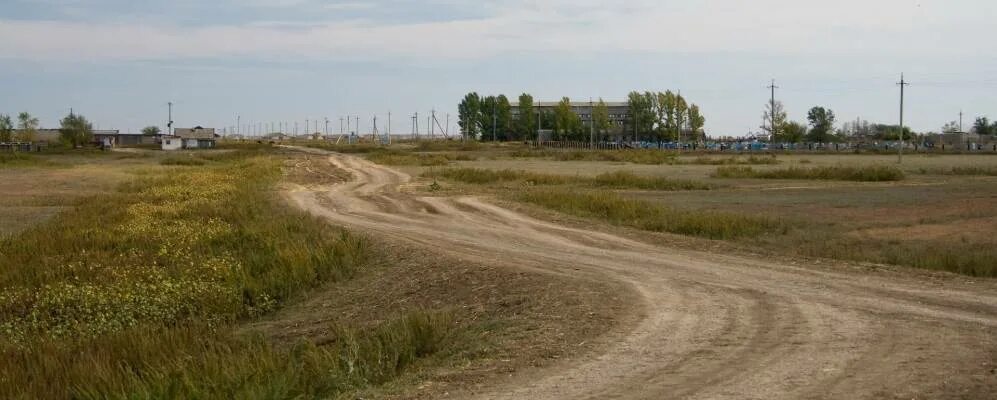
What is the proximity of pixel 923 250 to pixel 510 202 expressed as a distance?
53.3 feet

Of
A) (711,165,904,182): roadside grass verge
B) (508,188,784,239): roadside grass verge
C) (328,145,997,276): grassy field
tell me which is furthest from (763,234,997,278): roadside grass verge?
(711,165,904,182): roadside grass verge

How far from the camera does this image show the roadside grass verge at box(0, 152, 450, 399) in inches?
390

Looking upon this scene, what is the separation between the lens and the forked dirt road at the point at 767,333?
8555mm

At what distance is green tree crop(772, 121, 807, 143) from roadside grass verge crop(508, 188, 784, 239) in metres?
157

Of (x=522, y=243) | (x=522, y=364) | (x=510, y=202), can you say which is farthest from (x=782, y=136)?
(x=522, y=364)

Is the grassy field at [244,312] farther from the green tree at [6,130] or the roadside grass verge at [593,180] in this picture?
the green tree at [6,130]

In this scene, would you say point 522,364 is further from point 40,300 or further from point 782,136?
point 782,136

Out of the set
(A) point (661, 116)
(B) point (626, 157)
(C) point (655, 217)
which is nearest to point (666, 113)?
(A) point (661, 116)

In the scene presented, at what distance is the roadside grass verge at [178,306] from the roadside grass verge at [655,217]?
A: 306 inches

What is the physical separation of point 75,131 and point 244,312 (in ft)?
553

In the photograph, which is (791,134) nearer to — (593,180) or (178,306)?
(593,180)

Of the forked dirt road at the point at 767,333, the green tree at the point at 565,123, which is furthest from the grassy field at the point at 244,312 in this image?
the green tree at the point at 565,123

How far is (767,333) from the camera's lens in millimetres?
10914

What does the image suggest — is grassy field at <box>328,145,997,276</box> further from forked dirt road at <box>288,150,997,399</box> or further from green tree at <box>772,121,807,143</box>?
green tree at <box>772,121,807,143</box>
